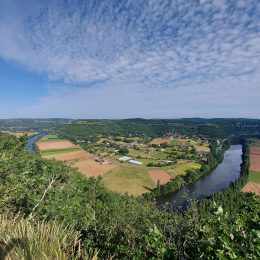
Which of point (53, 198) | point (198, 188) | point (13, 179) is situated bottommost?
point (198, 188)

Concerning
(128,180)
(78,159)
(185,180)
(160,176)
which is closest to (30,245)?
(128,180)

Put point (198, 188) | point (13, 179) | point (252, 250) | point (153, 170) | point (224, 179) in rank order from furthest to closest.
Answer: point (153, 170) → point (224, 179) → point (198, 188) → point (13, 179) → point (252, 250)

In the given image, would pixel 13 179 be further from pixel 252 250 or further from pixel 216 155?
pixel 216 155

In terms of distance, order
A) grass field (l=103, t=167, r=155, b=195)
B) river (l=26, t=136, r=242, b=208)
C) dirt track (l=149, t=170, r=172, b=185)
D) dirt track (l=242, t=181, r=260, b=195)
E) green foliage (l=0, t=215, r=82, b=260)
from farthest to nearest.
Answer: dirt track (l=149, t=170, r=172, b=185)
grass field (l=103, t=167, r=155, b=195)
dirt track (l=242, t=181, r=260, b=195)
river (l=26, t=136, r=242, b=208)
green foliage (l=0, t=215, r=82, b=260)

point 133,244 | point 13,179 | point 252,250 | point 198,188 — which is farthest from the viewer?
point 198,188

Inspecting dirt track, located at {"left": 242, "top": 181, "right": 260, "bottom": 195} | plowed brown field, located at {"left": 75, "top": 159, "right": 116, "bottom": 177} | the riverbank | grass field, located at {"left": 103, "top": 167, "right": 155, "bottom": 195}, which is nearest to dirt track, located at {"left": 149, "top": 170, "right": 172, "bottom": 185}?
grass field, located at {"left": 103, "top": 167, "right": 155, "bottom": 195}

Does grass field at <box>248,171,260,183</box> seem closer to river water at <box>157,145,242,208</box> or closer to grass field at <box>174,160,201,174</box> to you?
river water at <box>157,145,242,208</box>

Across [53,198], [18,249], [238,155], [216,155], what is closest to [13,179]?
[53,198]
